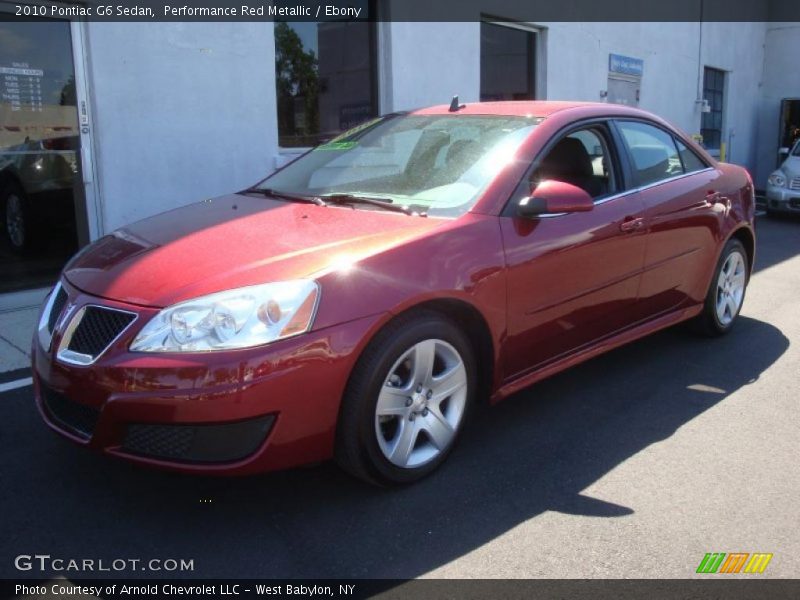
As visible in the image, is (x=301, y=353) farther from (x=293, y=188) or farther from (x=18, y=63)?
(x=18, y=63)

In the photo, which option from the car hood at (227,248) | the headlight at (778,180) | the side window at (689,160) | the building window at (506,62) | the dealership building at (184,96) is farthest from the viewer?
the headlight at (778,180)

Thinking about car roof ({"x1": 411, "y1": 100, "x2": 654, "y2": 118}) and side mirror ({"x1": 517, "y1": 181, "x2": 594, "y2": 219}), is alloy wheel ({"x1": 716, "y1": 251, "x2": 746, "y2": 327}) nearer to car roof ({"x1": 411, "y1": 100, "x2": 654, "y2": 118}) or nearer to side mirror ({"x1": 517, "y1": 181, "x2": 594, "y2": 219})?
car roof ({"x1": 411, "y1": 100, "x2": 654, "y2": 118})

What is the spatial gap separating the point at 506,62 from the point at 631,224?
23.8 feet

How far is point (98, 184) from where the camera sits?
6.38 metres

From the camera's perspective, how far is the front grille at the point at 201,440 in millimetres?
2596

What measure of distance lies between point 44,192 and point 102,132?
2.32ft

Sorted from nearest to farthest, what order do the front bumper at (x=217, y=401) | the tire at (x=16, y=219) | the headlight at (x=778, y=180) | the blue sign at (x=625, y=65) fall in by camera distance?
the front bumper at (x=217, y=401)
the tire at (x=16, y=219)
the headlight at (x=778, y=180)
the blue sign at (x=625, y=65)

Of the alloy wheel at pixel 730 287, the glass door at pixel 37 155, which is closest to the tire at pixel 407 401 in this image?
the alloy wheel at pixel 730 287

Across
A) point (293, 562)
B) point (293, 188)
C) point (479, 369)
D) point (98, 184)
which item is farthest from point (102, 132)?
point (293, 562)

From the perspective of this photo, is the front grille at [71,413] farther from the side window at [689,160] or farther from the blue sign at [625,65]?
the blue sign at [625,65]

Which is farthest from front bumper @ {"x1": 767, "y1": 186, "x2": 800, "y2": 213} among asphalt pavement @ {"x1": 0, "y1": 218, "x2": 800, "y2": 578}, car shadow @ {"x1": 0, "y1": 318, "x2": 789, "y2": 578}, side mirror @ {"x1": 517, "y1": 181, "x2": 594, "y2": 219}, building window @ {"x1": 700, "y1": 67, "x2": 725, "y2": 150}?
side mirror @ {"x1": 517, "y1": 181, "x2": 594, "y2": 219}

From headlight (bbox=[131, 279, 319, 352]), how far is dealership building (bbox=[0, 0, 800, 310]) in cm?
393

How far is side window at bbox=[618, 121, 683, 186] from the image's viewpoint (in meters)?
4.29

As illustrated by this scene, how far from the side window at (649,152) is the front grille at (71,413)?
9.80 feet
